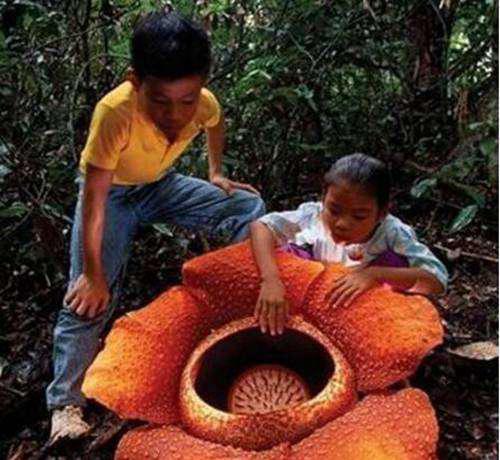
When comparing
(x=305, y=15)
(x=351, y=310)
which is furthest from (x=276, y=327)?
(x=305, y=15)

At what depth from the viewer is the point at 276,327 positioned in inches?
79.7

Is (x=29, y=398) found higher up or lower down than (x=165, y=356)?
lower down

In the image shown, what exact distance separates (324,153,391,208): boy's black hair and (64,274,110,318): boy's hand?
73cm

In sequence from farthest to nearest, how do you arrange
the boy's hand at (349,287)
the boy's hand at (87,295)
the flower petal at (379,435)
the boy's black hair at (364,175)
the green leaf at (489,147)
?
the boy's hand at (87,295)
the boy's black hair at (364,175)
the boy's hand at (349,287)
the green leaf at (489,147)
the flower petal at (379,435)

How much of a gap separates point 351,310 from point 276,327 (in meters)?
0.20

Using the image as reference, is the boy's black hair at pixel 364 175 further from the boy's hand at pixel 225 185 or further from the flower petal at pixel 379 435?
the flower petal at pixel 379 435

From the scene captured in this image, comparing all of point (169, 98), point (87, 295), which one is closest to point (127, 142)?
point (169, 98)

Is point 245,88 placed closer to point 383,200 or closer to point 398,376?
point 383,200

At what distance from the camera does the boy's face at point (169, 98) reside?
2.08 m

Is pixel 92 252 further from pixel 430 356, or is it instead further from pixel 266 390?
pixel 430 356

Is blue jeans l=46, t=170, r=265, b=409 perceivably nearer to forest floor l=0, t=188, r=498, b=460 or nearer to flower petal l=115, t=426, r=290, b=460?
forest floor l=0, t=188, r=498, b=460

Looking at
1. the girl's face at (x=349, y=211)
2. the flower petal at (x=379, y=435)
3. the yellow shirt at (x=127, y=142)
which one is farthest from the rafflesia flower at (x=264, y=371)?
the yellow shirt at (x=127, y=142)

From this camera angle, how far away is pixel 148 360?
195 cm

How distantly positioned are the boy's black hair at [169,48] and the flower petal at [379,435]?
97 centimetres
